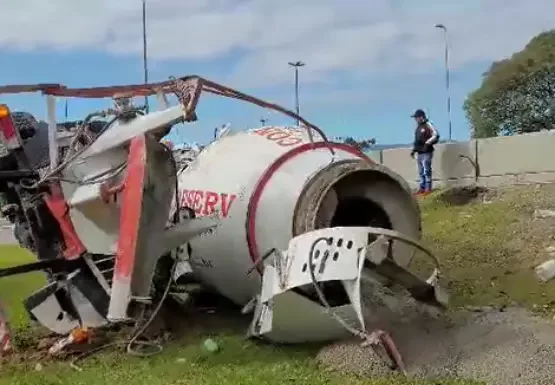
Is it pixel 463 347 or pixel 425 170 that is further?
pixel 425 170

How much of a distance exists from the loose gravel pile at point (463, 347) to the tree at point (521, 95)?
89.6 feet

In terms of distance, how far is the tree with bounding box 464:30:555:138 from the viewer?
33688 millimetres

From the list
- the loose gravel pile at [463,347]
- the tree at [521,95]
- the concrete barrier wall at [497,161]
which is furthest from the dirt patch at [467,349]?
the tree at [521,95]

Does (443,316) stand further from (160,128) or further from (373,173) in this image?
(160,128)

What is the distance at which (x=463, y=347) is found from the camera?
6.29m

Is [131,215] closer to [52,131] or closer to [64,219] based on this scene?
[64,219]

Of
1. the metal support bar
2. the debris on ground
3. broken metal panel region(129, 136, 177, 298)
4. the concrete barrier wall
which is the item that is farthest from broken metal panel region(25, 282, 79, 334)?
the concrete barrier wall

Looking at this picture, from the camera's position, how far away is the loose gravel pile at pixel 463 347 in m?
5.76

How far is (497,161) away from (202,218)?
21.8 ft

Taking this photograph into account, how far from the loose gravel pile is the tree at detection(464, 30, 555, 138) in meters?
27.3

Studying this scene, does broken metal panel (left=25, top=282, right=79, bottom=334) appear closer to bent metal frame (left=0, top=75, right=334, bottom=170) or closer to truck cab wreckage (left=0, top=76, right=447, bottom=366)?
truck cab wreckage (left=0, top=76, right=447, bottom=366)

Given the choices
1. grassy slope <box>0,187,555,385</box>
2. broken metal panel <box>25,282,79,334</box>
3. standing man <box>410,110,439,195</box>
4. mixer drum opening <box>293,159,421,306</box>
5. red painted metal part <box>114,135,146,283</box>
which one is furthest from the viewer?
standing man <box>410,110,439,195</box>

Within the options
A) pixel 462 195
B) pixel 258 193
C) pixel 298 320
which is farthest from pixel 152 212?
pixel 462 195

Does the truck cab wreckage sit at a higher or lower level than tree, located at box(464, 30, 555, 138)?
lower
